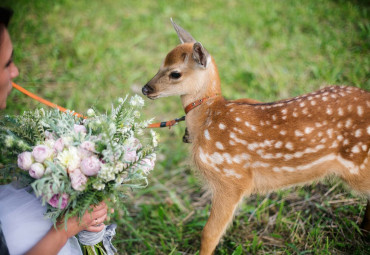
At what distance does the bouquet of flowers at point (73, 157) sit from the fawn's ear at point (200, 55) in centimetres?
74

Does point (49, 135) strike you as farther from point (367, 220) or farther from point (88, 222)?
point (367, 220)

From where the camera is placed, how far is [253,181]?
2.31 m

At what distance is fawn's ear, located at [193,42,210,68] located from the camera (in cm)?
231

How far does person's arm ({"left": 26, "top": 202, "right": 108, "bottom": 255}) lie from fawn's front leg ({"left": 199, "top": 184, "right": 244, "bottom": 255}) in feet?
2.66

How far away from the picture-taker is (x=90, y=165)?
1.56 m

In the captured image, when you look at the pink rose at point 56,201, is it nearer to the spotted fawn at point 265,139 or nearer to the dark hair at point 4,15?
the dark hair at point 4,15

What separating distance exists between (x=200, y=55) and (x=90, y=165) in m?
1.23

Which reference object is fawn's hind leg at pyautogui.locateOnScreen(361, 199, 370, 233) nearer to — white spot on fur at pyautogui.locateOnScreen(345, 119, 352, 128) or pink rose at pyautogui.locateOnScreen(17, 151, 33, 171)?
white spot on fur at pyautogui.locateOnScreen(345, 119, 352, 128)

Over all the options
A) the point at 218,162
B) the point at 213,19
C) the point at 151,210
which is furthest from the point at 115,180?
the point at 213,19

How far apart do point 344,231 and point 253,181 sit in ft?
3.13

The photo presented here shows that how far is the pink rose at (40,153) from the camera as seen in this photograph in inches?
61.2

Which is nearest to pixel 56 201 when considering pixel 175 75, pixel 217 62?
pixel 175 75

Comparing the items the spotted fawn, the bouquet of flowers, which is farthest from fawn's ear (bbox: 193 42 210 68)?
the bouquet of flowers

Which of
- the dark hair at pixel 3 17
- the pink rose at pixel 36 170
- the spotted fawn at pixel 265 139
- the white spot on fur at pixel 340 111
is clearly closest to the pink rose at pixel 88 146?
the pink rose at pixel 36 170
